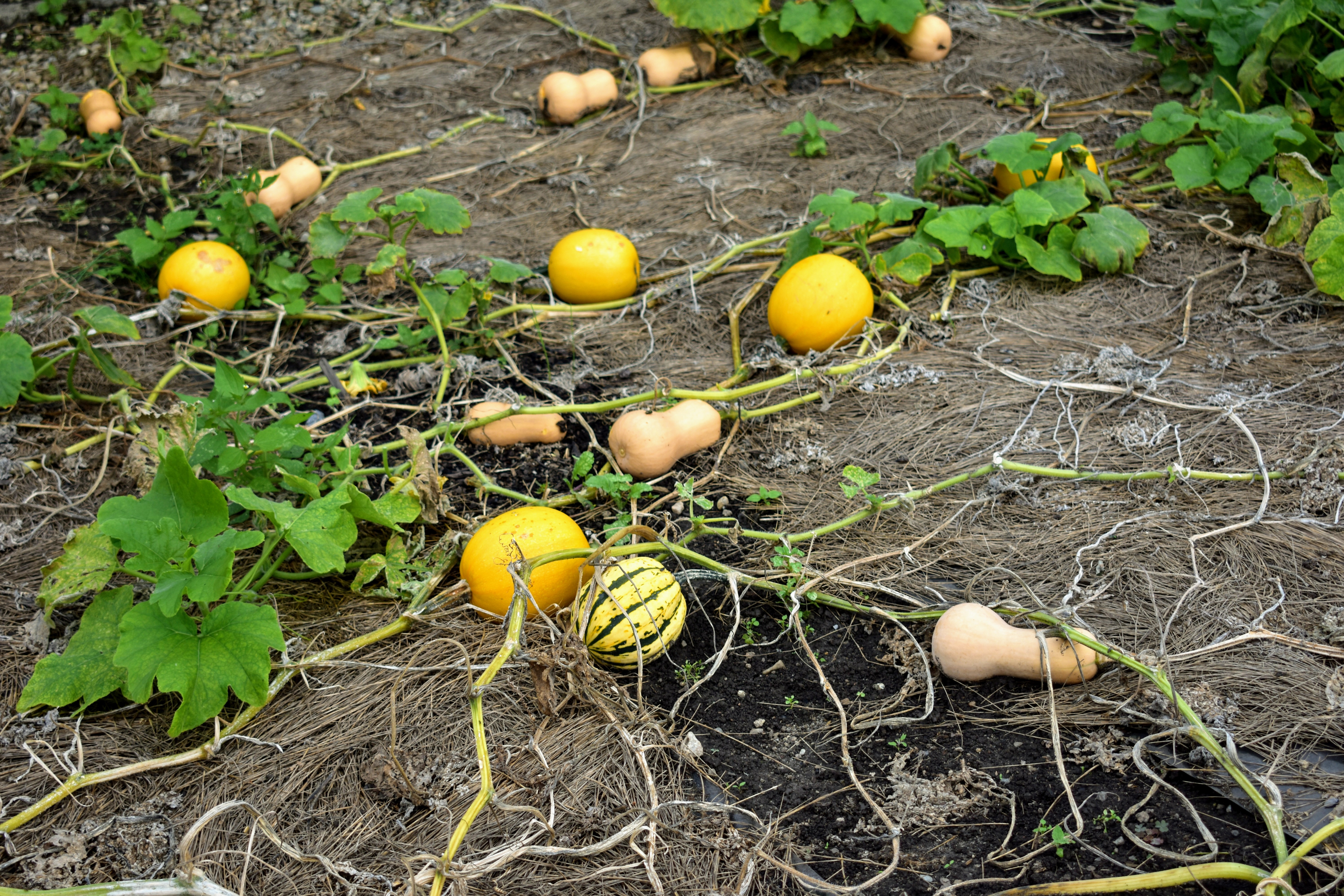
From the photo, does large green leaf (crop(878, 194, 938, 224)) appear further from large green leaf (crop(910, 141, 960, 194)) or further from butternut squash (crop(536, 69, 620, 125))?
butternut squash (crop(536, 69, 620, 125))

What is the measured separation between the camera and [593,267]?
4090mm

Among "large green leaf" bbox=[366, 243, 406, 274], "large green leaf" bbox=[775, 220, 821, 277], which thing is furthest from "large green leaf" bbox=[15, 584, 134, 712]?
"large green leaf" bbox=[775, 220, 821, 277]

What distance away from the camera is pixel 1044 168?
3.76m

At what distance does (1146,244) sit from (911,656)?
2.36m

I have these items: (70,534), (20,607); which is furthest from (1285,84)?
(20,607)

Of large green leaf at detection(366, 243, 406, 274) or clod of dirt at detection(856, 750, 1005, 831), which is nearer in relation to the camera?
clod of dirt at detection(856, 750, 1005, 831)

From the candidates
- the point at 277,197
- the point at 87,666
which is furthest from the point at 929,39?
the point at 87,666

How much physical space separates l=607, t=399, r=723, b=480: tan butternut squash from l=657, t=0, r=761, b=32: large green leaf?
3.08m

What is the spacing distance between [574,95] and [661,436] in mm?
3159

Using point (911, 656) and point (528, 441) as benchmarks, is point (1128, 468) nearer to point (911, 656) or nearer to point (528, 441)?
point (911, 656)

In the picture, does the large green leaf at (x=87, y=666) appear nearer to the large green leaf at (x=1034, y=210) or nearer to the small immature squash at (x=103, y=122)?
the large green leaf at (x=1034, y=210)

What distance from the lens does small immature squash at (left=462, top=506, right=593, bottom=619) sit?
2.70m

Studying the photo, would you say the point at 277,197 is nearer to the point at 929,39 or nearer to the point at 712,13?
the point at 712,13

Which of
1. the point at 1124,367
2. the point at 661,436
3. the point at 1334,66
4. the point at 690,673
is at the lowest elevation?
the point at 690,673
